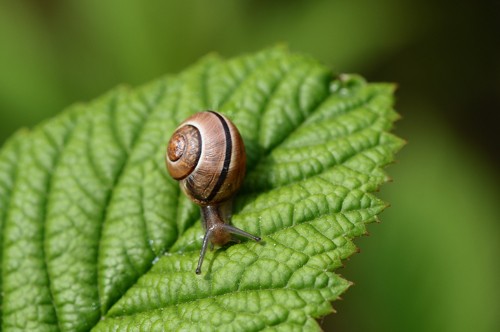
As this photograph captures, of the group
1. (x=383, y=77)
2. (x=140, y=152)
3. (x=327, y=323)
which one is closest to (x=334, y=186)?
(x=140, y=152)

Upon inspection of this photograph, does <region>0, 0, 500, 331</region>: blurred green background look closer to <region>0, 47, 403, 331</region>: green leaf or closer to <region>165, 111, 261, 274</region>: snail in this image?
<region>0, 47, 403, 331</region>: green leaf

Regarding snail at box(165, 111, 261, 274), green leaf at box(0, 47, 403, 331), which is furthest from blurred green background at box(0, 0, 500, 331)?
snail at box(165, 111, 261, 274)

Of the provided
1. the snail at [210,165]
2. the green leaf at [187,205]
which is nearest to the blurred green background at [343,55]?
the green leaf at [187,205]

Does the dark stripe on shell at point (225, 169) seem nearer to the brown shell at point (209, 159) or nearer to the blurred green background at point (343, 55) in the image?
the brown shell at point (209, 159)

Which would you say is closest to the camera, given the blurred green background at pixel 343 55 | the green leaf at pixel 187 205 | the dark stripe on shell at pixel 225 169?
the green leaf at pixel 187 205

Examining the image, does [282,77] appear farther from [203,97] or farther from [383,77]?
[383,77]

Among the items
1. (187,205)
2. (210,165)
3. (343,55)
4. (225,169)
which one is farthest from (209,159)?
(343,55)
